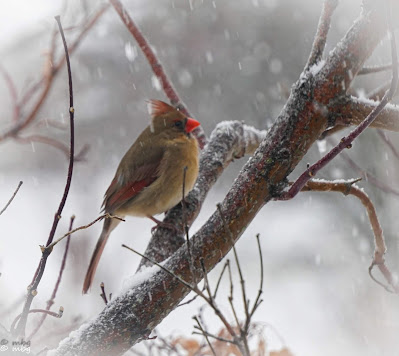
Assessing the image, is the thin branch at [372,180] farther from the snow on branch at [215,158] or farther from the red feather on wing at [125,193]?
the red feather on wing at [125,193]

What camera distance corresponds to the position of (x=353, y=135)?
103cm

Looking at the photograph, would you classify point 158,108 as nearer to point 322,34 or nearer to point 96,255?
point 96,255

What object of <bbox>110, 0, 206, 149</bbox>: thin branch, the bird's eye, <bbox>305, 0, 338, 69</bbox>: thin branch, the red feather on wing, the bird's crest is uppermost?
the bird's crest

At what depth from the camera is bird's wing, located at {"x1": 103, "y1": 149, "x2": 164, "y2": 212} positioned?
2.56m

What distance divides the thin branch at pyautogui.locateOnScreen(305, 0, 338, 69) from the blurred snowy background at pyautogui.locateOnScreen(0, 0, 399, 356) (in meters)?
2.78

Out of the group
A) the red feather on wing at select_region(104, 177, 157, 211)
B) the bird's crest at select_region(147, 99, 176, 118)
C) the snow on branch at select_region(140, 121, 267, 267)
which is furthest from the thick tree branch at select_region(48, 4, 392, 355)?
the bird's crest at select_region(147, 99, 176, 118)

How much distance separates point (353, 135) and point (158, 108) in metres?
Result: 1.73

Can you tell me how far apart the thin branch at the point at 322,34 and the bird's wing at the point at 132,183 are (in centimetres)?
142

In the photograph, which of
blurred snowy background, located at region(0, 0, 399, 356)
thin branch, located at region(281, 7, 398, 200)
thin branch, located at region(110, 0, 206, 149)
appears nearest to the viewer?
thin branch, located at region(281, 7, 398, 200)

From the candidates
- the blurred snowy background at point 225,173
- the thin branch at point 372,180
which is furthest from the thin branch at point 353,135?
the blurred snowy background at point 225,173

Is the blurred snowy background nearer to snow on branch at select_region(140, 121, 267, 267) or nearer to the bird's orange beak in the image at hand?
the bird's orange beak

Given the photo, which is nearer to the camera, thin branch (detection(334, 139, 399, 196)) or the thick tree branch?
the thick tree branch

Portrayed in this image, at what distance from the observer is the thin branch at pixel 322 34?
49.9 inches

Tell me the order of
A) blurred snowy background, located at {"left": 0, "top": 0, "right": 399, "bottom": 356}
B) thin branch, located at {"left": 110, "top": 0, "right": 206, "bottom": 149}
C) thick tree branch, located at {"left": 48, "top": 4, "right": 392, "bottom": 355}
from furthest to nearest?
blurred snowy background, located at {"left": 0, "top": 0, "right": 399, "bottom": 356}
thin branch, located at {"left": 110, "top": 0, "right": 206, "bottom": 149}
thick tree branch, located at {"left": 48, "top": 4, "right": 392, "bottom": 355}
